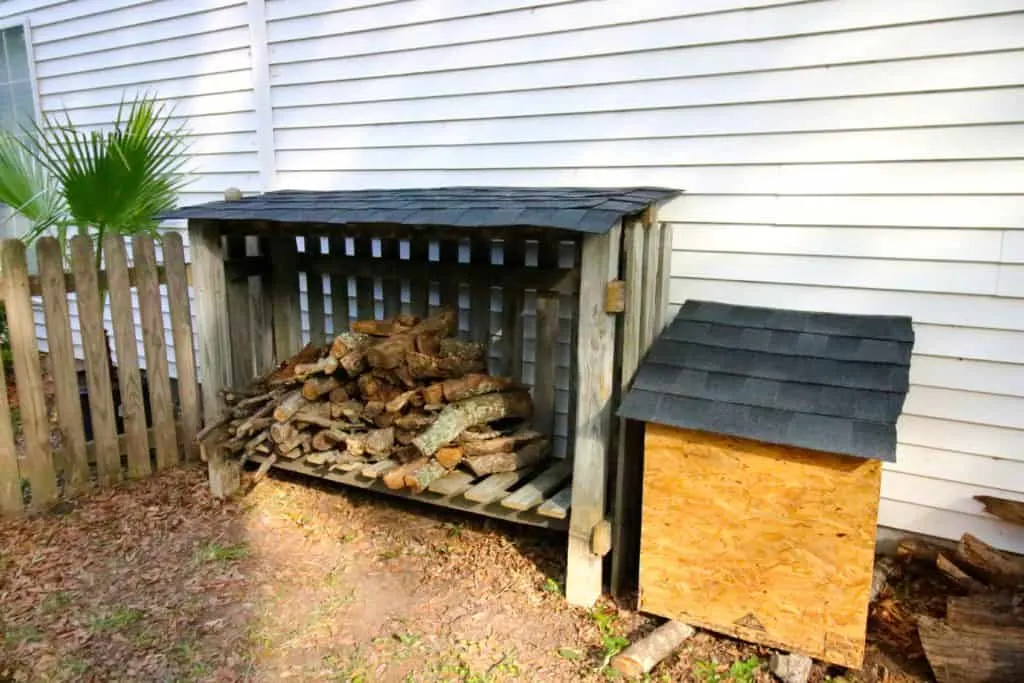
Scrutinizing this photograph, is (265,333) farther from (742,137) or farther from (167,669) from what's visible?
(742,137)

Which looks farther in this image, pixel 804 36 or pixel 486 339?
pixel 486 339

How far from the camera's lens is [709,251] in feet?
11.7

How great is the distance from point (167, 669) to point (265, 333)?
2.47 m

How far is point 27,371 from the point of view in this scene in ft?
12.6

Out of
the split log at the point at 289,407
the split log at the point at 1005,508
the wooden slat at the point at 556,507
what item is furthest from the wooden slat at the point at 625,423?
the split log at the point at 289,407

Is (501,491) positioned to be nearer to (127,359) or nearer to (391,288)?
(391,288)

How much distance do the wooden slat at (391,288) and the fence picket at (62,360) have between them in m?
1.79

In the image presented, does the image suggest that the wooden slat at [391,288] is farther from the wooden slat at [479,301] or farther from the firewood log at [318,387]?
the firewood log at [318,387]

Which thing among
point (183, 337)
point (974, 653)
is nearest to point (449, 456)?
point (183, 337)

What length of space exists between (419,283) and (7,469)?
2.48m

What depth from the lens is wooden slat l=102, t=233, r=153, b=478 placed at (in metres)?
4.15

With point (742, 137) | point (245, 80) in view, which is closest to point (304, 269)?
point (245, 80)

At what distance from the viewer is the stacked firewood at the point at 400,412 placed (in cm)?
349

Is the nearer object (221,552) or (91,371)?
(221,552)
